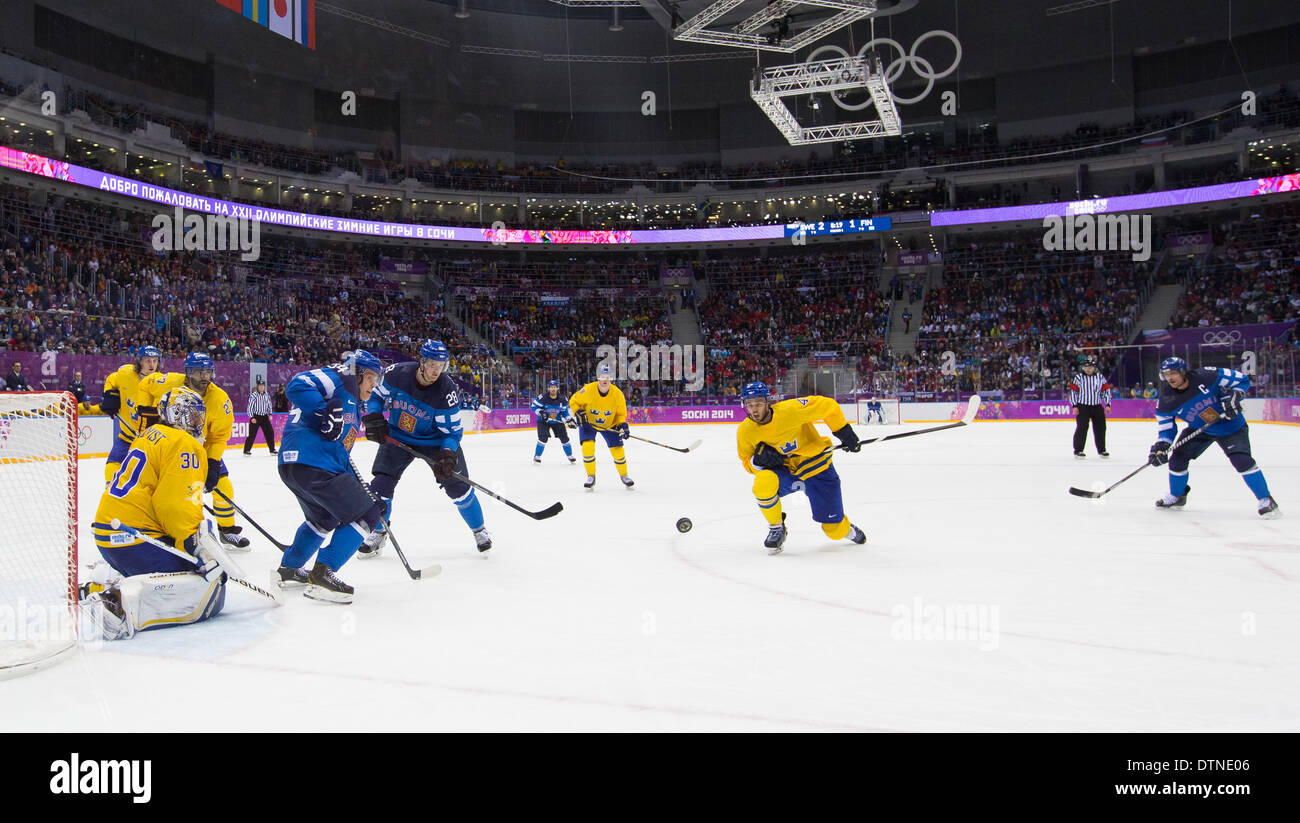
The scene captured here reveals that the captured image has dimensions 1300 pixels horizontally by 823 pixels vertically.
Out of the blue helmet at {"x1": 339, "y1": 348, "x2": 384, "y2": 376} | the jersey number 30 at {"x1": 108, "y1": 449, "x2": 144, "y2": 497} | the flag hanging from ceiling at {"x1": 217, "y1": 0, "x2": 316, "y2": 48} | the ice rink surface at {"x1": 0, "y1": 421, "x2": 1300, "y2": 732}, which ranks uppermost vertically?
the flag hanging from ceiling at {"x1": 217, "y1": 0, "x2": 316, "y2": 48}

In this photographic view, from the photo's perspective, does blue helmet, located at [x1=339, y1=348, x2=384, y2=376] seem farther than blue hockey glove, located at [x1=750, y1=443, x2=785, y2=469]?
No

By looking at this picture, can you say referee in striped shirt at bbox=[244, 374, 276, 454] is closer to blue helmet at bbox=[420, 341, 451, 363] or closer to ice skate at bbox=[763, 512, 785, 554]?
blue helmet at bbox=[420, 341, 451, 363]

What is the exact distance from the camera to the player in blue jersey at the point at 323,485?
4.37 m

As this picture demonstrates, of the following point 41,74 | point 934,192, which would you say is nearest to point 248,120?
point 41,74

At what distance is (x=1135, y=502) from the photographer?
24.7ft

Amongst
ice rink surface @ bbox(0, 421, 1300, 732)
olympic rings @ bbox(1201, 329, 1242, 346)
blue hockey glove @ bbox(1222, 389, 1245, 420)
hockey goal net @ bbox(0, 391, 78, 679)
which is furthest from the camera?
olympic rings @ bbox(1201, 329, 1242, 346)

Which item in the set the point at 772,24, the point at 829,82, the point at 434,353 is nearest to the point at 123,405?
the point at 434,353

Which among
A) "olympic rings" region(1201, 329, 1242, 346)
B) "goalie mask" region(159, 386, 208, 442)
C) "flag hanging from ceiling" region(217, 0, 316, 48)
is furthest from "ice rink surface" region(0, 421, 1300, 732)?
"olympic rings" region(1201, 329, 1242, 346)

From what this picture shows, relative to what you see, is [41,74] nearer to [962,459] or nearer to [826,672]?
[962,459]

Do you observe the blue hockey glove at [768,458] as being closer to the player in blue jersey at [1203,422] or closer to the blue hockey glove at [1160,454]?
the player in blue jersey at [1203,422]

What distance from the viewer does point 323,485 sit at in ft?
14.3

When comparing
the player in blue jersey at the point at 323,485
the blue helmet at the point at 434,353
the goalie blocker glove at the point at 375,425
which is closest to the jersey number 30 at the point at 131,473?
the player in blue jersey at the point at 323,485

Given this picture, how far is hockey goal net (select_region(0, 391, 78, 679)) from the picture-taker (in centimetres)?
342
